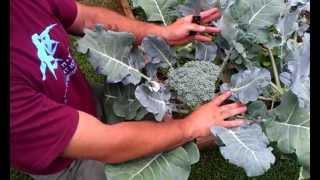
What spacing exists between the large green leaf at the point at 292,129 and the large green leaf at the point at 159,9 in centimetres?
49

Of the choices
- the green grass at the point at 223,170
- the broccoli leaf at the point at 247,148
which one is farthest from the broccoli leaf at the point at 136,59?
the green grass at the point at 223,170

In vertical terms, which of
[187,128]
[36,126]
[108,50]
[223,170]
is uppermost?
[108,50]

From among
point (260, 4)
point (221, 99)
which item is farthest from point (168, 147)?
point (260, 4)

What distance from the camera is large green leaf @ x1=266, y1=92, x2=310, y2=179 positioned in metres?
1.48

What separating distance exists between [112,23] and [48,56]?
41 cm

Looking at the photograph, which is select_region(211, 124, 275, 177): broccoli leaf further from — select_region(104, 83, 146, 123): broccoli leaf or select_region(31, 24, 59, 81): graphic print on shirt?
select_region(31, 24, 59, 81): graphic print on shirt

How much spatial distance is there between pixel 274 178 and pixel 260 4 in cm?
74

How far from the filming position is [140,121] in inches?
62.3

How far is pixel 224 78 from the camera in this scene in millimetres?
1735

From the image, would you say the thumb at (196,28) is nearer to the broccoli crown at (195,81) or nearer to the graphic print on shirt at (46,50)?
the broccoli crown at (195,81)

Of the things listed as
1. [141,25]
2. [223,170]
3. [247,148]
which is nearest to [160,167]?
[247,148]

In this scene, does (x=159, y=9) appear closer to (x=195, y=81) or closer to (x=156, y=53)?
(x=156, y=53)

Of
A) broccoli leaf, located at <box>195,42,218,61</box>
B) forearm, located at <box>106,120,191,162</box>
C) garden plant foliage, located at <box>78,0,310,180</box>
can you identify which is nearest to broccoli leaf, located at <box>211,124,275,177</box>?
garden plant foliage, located at <box>78,0,310,180</box>

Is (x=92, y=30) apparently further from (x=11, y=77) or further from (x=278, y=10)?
(x=278, y=10)
